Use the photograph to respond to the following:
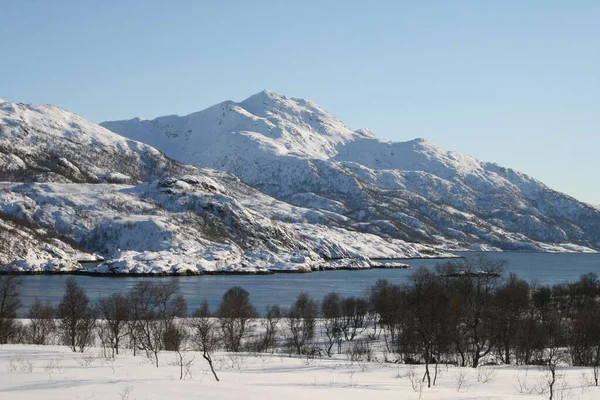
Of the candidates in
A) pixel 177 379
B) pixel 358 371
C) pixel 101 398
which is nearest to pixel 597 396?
pixel 358 371

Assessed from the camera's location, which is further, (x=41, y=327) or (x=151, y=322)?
(x=41, y=327)

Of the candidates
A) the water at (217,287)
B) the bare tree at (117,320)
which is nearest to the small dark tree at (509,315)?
the bare tree at (117,320)

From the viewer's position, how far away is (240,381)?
21859 mm

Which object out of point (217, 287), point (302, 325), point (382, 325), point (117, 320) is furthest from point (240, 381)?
point (217, 287)

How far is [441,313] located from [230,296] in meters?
40.7

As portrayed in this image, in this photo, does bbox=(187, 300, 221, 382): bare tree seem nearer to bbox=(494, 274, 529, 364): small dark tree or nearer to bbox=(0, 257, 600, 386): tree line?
bbox=(0, 257, 600, 386): tree line

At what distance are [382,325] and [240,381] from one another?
7243 centimetres

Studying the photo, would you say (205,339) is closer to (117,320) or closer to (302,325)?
(117,320)

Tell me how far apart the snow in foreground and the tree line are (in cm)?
476

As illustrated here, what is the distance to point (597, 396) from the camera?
81.0ft

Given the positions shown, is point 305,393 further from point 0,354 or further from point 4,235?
point 4,235

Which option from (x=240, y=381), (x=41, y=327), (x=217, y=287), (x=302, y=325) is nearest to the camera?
(x=240, y=381)

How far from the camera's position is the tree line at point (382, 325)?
2179 inches

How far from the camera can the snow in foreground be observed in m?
17.8
